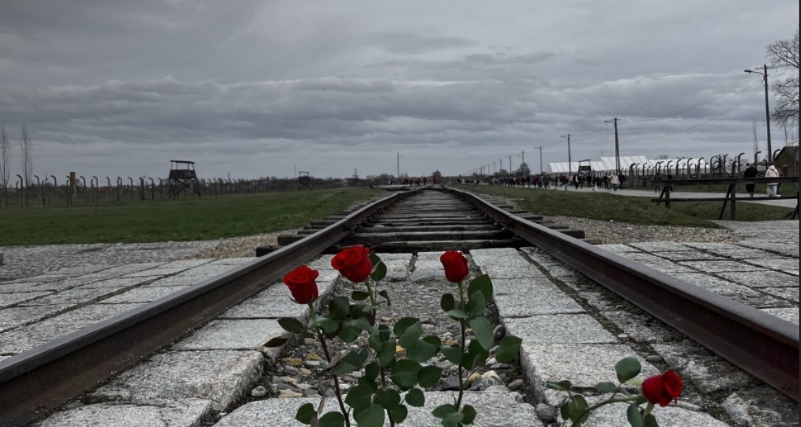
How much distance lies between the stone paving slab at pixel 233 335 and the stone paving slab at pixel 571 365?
3.86 ft

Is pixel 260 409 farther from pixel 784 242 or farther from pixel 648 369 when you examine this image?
pixel 784 242

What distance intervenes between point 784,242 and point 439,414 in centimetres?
701

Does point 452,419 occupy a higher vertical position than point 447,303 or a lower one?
lower

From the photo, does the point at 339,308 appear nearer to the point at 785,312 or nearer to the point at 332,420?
the point at 332,420

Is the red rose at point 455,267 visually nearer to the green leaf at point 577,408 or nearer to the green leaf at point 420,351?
the green leaf at point 420,351

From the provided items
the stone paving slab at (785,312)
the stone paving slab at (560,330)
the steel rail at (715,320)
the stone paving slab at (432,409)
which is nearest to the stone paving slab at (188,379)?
the stone paving slab at (432,409)

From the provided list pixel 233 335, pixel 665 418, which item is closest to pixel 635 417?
pixel 665 418

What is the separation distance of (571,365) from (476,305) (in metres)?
1.27

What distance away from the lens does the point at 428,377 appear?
1433 mm

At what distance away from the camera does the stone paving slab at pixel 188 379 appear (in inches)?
93.0

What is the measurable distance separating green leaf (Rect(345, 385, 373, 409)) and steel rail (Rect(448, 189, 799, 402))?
1.40 m

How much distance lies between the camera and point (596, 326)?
3229 millimetres

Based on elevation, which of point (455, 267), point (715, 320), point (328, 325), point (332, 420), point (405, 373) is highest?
point (455, 267)

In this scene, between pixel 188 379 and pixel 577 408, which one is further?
pixel 188 379
